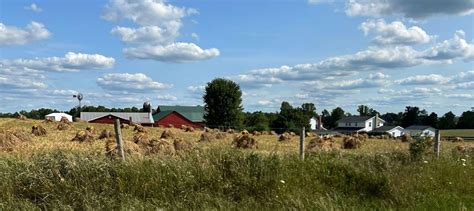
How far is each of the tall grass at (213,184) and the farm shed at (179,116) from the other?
3365 inches

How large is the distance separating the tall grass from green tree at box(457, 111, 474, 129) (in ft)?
380

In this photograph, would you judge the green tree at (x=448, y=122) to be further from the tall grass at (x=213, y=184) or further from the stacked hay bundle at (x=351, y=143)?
the tall grass at (x=213, y=184)

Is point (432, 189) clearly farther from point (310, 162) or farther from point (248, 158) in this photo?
point (248, 158)

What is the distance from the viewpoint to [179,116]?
103 meters

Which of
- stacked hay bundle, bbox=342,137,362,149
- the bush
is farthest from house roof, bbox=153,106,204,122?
the bush

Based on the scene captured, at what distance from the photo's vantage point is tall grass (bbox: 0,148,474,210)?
8453 millimetres

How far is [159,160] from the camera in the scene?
9.70m

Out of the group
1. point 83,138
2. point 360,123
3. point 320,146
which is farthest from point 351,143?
point 360,123

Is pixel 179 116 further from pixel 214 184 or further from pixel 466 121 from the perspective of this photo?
pixel 214 184

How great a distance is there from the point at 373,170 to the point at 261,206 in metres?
3.12

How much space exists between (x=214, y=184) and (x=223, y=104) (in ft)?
267

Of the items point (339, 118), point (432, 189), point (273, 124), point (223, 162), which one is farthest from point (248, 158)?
point (339, 118)

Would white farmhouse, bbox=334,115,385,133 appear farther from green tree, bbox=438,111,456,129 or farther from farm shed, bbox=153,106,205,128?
farm shed, bbox=153,106,205,128

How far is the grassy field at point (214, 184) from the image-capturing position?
845cm
